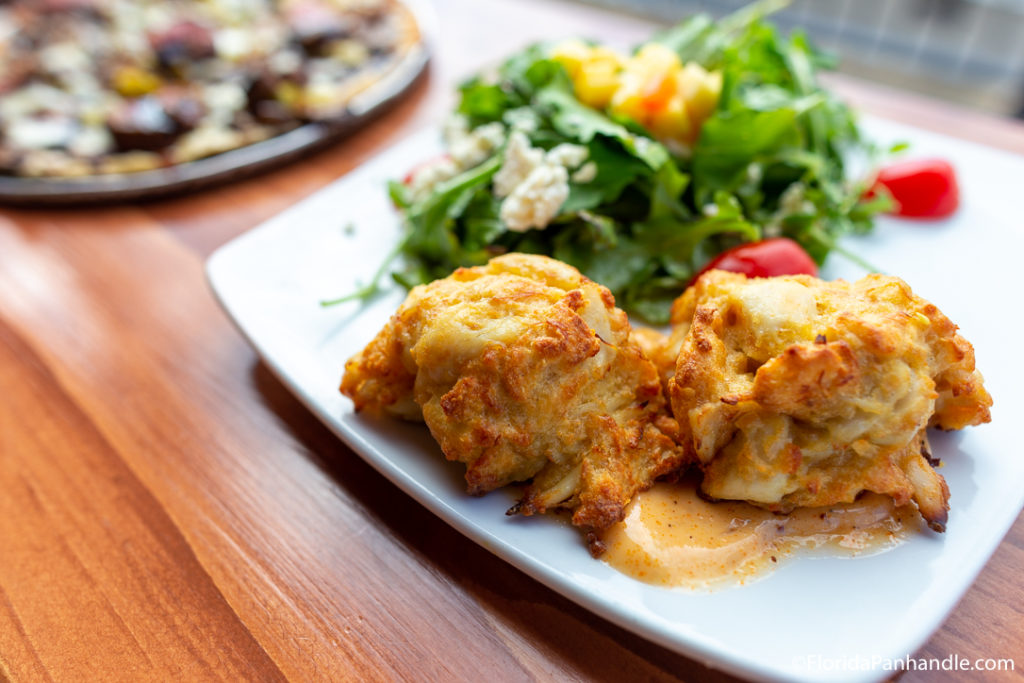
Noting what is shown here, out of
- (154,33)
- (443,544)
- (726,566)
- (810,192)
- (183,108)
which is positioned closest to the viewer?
(726,566)

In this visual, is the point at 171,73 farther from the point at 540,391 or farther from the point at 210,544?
the point at 540,391

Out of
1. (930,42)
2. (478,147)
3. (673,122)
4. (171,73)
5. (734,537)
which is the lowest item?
(930,42)

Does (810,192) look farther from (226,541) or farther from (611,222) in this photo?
(226,541)

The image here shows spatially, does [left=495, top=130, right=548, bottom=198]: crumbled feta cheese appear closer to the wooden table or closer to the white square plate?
the white square plate

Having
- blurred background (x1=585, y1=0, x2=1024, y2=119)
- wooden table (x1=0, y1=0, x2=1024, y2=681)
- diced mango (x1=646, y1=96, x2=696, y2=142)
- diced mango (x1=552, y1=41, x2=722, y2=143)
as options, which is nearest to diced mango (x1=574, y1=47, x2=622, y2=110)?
diced mango (x1=552, y1=41, x2=722, y2=143)

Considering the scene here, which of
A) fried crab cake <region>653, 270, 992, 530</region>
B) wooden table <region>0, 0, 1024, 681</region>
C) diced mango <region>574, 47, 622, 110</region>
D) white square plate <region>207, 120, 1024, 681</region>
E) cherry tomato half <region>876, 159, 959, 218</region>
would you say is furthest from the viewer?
diced mango <region>574, 47, 622, 110</region>

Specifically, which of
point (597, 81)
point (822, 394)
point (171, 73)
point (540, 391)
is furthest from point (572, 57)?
point (171, 73)

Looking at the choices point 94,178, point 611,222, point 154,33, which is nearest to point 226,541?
point 611,222
